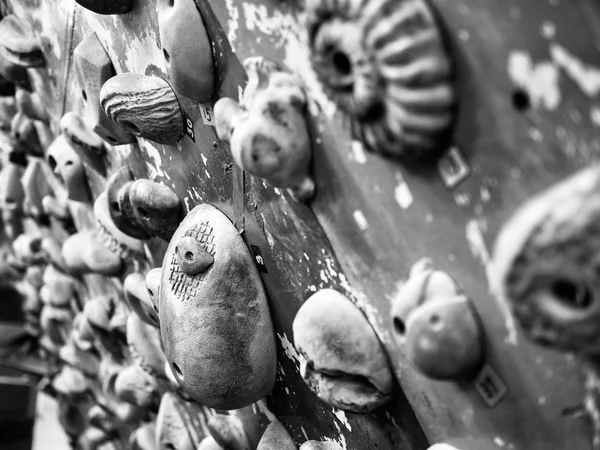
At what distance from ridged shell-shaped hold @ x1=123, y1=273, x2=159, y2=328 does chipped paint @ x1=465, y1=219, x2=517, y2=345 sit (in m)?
0.72

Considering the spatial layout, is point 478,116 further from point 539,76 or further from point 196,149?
point 196,149

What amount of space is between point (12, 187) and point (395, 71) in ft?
6.16

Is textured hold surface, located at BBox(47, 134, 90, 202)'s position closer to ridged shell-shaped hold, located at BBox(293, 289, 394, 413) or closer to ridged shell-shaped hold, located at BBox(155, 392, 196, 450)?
ridged shell-shaped hold, located at BBox(155, 392, 196, 450)

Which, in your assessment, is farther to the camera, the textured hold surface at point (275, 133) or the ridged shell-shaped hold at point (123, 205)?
the ridged shell-shaped hold at point (123, 205)

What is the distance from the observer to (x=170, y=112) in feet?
2.80

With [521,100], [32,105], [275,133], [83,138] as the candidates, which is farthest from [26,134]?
[521,100]

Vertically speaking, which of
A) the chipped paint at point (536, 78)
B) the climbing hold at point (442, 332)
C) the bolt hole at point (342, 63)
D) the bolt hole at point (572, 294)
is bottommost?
the climbing hold at point (442, 332)

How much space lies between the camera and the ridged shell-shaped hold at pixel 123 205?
1036 millimetres

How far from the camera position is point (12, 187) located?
6.61 feet

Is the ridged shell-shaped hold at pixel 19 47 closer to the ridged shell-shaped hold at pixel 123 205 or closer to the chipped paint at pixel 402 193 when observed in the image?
the ridged shell-shaped hold at pixel 123 205

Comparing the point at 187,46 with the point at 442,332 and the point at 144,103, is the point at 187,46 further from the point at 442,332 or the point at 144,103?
the point at 442,332

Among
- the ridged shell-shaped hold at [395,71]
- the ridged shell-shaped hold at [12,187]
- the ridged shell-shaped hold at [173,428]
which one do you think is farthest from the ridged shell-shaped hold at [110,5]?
the ridged shell-shaped hold at [12,187]

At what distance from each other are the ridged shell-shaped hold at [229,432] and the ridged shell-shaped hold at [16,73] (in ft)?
3.28

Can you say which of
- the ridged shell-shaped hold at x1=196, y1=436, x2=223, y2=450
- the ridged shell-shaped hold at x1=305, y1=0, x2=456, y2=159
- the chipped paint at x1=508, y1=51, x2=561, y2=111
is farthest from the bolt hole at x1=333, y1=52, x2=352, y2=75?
the ridged shell-shaped hold at x1=196, y1=436, x2=223, y2=450
